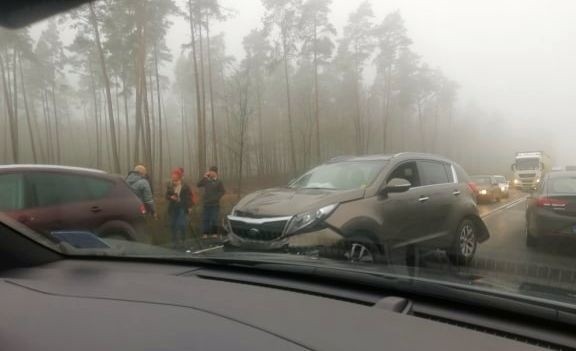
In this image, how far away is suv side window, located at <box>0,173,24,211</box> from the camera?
5.02 metres

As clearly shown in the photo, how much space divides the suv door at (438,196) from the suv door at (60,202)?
4.11 m

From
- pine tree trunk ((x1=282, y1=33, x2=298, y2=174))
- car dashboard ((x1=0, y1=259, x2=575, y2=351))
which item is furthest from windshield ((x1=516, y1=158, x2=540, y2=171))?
car dashboard ((x1=0, y1=259, x2=575, y2=351))

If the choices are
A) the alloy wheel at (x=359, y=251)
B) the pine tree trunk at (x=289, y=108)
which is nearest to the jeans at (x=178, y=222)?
the alloy wheel at (x=359, y=251)

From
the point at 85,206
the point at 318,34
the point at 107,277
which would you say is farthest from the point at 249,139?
the point at 107,277

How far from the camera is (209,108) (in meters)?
17.6

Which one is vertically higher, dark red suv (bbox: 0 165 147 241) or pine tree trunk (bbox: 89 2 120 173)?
pine tree trunk (bbox: 89 2 120 173)

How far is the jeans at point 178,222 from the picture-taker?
8.15 metres

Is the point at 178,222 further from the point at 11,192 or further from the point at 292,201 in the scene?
the point at 292,201

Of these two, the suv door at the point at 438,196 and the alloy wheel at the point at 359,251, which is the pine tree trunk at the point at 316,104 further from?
the alloy wheel at the point at 359,251

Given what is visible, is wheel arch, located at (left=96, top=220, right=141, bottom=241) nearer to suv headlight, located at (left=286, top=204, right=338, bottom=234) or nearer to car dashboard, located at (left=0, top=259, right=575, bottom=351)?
suv headlight, located at (left=286, top=204, right=338, bottom=234)

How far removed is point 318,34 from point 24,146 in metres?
8.48

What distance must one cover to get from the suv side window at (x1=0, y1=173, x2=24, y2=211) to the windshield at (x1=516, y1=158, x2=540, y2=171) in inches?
672

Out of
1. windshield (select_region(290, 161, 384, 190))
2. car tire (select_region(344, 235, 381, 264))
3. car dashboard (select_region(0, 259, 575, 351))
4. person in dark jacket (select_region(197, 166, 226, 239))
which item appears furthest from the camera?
person in dark jacket (select_region(197, 166, 226, 239))

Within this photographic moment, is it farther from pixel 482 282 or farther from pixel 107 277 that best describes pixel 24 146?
pixel 482 282
